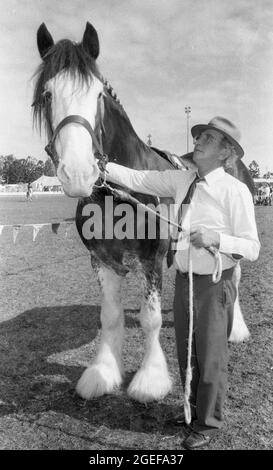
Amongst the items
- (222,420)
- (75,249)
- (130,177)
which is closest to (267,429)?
(222,420)

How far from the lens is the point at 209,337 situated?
2.48 meters

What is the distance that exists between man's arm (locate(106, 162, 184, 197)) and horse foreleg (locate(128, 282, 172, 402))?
874mm

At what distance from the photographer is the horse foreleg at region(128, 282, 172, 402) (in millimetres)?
3170

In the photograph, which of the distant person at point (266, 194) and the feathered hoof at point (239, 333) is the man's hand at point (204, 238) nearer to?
the feathered hoof at point (239, 333)

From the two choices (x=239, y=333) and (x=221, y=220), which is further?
(x=239, y=333)

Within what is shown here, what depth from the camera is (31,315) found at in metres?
5.37

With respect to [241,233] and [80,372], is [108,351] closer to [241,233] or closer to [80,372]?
[80,372]

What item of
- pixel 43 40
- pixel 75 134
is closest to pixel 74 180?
pixel 75 134

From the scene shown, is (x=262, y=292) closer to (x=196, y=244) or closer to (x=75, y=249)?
(x=196, y=244)

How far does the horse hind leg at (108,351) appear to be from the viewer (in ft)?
10.8

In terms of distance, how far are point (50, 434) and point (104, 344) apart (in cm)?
96

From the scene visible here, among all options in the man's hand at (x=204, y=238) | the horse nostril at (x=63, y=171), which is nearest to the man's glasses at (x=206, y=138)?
the man's hand at (x=204, y=238)

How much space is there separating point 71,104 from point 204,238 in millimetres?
1135

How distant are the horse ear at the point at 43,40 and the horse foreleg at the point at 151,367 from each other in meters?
1.97
